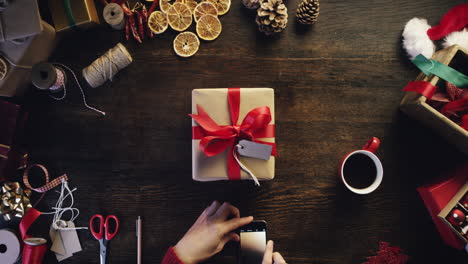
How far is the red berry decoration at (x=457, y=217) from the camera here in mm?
983

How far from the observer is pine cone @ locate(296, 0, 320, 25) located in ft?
3.73

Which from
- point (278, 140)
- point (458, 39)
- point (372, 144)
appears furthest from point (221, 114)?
point (458, 39)

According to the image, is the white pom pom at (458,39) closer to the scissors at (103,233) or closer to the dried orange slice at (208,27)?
the dried orange slice at (208,27)

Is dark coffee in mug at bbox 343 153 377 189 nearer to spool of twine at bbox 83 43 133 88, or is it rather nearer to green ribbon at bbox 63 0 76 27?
spool of twine at bbox 83 43 133 88

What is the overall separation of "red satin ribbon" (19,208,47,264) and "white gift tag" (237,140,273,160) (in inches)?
32.7

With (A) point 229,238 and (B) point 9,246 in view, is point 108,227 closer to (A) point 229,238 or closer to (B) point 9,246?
A: (B) point 9,246

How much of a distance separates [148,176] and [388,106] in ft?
3.23

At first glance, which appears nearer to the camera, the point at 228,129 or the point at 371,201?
the point at 228,129

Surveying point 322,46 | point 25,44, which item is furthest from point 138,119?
point 322,46

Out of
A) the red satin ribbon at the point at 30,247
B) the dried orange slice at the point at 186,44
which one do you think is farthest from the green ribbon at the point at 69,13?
the red satin ribbon at the point at 30,247

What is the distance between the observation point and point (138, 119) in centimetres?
119

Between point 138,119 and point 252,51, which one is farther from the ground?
point 252,51

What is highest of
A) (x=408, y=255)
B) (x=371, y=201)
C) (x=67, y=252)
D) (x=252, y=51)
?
(x=252, y=51)

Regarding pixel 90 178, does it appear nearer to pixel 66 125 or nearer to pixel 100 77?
pixel 66 125
